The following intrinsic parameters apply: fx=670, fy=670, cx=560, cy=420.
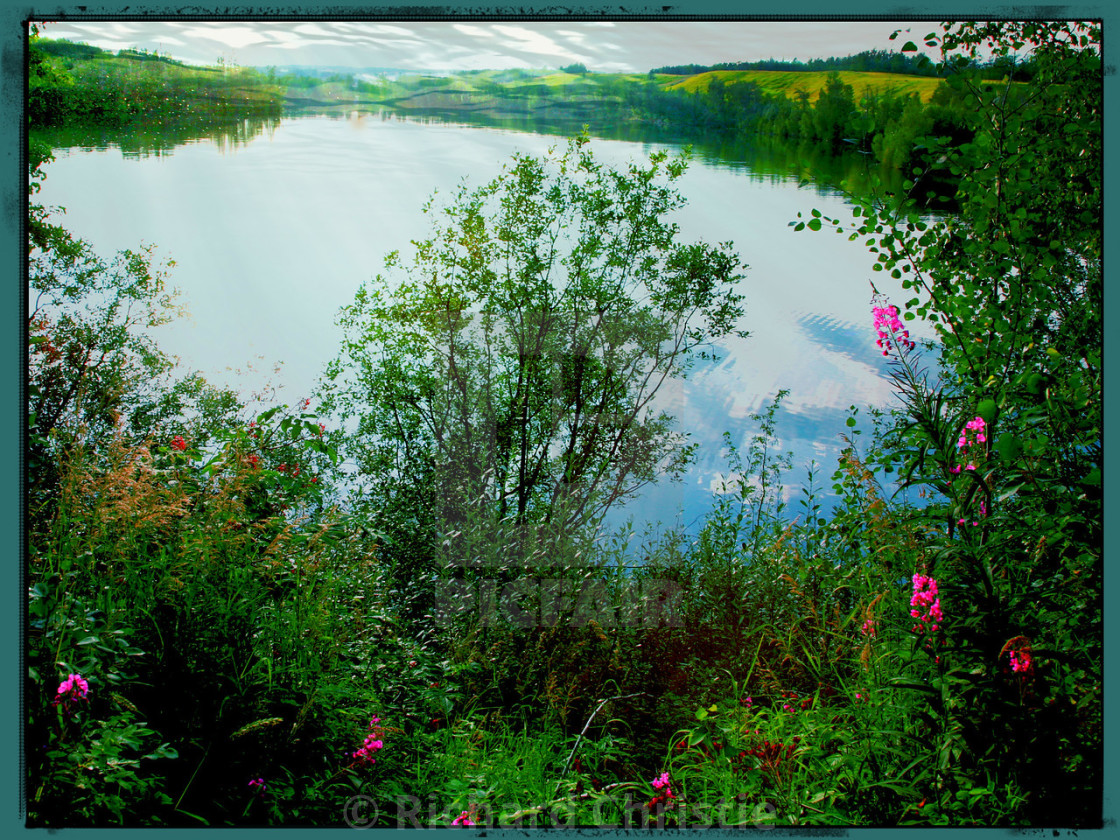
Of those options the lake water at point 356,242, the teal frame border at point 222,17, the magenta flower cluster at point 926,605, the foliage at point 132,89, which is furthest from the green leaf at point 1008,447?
the foliage at point 132,89

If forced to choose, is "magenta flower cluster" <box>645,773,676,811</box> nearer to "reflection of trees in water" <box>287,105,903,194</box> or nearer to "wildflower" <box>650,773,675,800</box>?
"wildflower" <box>650,773,675,800</box>

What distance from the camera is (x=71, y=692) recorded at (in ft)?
4.29

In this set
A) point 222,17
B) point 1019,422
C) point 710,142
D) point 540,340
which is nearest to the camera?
point 222,17

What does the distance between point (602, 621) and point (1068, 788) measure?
1.23 m

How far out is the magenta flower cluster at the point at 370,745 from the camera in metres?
1.59

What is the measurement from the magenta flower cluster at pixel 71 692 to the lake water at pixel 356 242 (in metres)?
1.27

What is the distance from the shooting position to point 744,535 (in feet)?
8.45

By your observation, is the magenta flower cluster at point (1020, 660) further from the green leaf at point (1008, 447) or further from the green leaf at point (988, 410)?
the green leaf at point (988, 410)

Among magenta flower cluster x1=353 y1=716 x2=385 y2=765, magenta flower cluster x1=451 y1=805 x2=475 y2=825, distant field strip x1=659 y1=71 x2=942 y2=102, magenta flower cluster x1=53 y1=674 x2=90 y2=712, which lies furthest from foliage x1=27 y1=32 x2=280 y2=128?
magenta flower cluster x1=451 y1=805 x2=475 y2=825

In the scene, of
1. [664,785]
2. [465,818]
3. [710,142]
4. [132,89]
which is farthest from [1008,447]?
[132,89]

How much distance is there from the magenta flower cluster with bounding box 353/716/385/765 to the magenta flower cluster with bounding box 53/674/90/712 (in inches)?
23.1

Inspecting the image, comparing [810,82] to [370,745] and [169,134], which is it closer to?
[169,134]

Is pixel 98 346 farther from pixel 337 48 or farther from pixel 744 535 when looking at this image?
pixel 744 535

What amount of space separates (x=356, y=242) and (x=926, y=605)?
2.13 meters
